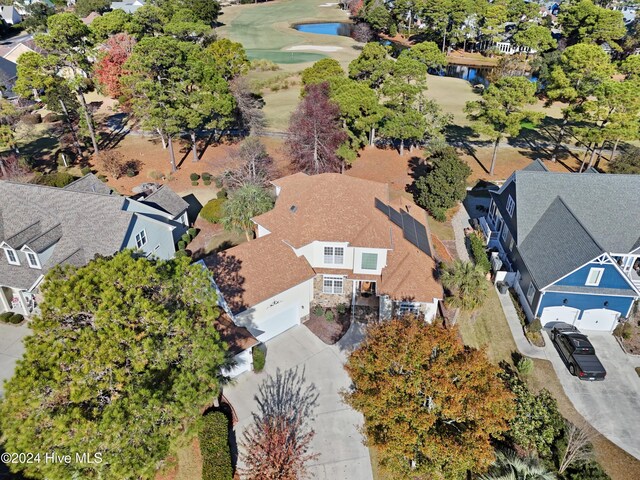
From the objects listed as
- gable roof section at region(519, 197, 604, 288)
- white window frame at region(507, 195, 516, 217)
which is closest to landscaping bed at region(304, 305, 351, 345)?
gable roof section at region(519, 197, 604, 288)

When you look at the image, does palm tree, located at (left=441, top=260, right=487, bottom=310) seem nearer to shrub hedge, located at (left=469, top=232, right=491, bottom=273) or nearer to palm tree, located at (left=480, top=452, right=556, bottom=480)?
shrub hedge, located at (left=469, top=232, right=491, bottom=273)

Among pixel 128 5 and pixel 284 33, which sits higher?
pixel 128 5

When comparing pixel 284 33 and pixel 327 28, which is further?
pixel 327 28

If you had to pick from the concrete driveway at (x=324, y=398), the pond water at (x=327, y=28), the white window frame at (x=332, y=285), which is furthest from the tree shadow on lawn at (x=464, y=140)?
the pond water at (x=327, y=28)

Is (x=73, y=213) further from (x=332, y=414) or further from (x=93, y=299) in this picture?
(x=332, y=414)

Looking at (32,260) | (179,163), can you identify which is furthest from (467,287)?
(179,163)

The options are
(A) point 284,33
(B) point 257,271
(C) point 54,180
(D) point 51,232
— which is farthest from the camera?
(A) point 284,33

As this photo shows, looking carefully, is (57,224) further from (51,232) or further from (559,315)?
(559,315)
